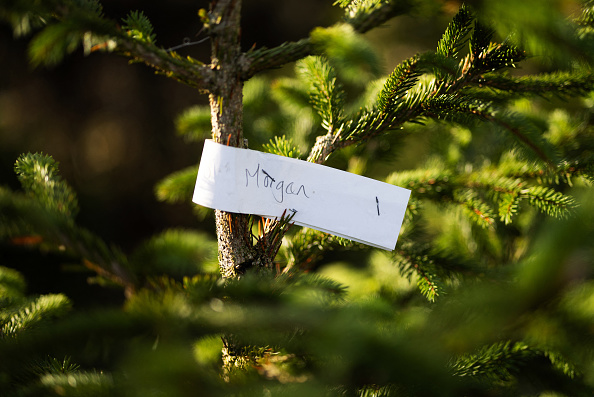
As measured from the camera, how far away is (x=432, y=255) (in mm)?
605

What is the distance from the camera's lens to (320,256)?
2.00 ft

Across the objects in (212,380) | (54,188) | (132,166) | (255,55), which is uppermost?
(255,55)

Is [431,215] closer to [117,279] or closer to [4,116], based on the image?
[117,279]

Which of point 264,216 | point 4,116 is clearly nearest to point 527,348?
point 264,216

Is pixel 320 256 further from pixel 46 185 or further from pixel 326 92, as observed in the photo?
pixel 46 185

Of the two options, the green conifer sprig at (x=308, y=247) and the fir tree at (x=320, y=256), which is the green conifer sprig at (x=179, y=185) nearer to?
the fir tree at (x=320, y=256)

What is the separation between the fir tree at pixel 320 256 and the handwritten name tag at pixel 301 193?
1.0 inches

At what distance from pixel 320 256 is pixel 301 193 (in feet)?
0.50

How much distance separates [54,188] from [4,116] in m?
1.99

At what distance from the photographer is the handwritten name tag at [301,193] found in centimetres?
47

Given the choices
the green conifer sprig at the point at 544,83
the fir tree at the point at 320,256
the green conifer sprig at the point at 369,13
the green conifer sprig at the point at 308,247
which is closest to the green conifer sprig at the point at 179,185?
the fir tree at the point at 320,256

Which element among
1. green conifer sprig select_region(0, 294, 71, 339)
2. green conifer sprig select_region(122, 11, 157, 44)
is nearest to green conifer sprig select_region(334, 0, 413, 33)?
green conifer sprig select_region(122, 11, 157, 44)

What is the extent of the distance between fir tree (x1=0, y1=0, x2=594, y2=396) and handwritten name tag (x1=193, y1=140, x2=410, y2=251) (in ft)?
0.08

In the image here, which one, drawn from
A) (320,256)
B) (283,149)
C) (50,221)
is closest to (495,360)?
(320,256)
